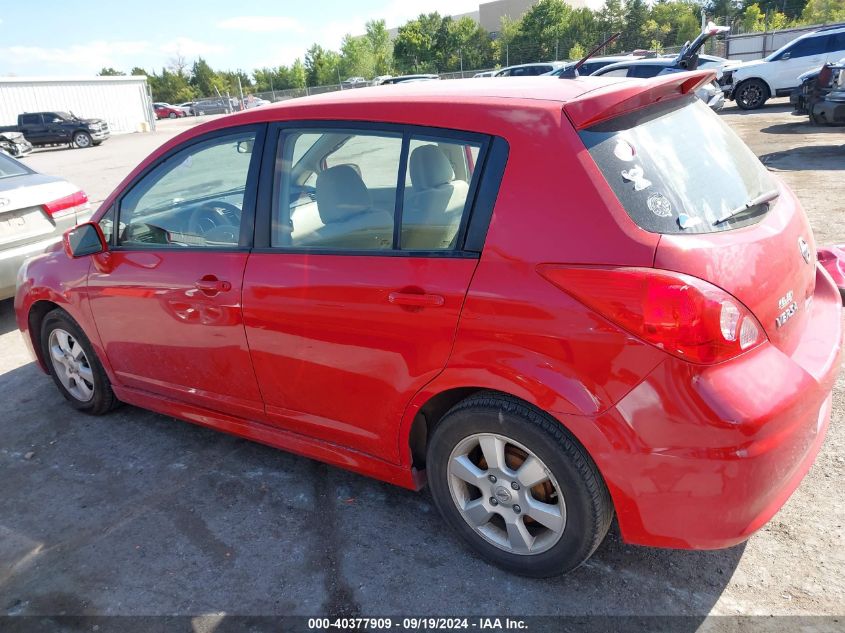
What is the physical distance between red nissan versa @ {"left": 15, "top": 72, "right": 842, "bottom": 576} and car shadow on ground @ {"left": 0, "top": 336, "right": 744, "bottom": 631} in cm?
23

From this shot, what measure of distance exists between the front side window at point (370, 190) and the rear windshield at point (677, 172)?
49 cm

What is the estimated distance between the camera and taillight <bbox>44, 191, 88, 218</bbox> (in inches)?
244

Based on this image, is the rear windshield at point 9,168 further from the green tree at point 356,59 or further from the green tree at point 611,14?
the green tree at point 356,59

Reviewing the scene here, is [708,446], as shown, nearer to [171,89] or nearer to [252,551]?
[252,551]

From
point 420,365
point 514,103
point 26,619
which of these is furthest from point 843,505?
point 26,619

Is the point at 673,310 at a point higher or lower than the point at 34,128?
higher

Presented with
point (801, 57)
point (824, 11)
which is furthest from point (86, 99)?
point (824, 11)

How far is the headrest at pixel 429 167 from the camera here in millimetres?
2504

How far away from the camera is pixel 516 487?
2.43 metres

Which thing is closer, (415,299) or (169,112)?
(415,299)

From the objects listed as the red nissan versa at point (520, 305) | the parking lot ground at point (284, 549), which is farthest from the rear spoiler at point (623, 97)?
the parking lot ground at point (284, 549)

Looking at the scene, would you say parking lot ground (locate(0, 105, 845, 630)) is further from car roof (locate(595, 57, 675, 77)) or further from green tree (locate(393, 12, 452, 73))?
green tree (locate(393, 12, 452, 73))

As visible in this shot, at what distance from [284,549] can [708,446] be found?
1788mm

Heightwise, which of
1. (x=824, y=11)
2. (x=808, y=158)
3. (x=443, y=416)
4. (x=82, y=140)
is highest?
(x=824, y=11)
